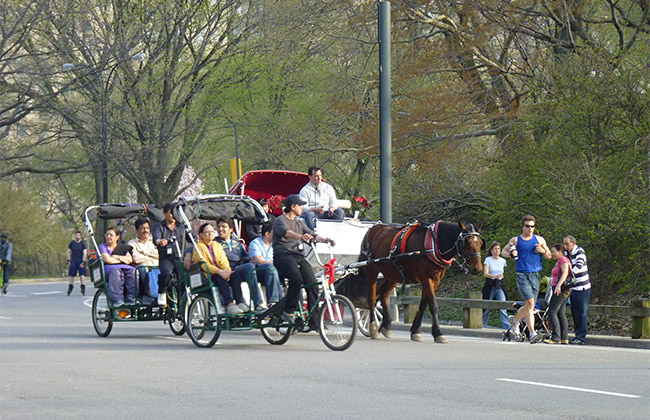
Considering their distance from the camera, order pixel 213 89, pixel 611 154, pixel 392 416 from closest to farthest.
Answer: pixel 392 416, pixel 611 154, pixel 213 89

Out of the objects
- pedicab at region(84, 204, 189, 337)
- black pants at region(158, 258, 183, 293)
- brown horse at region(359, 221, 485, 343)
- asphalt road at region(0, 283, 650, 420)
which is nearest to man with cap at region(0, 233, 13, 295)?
pedicab at region(84, 204, 189, 337)

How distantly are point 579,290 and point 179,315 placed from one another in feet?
20.5

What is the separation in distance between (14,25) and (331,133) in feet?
33.8

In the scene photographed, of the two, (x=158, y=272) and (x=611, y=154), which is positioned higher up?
(x=611, y=154)

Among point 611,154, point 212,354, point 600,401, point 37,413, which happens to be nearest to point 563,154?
point 611,154

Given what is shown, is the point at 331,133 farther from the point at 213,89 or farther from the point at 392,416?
the point at 392,416

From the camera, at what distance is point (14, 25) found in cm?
3366

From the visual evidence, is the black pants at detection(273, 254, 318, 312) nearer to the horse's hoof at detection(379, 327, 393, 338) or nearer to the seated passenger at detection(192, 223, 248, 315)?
the seated passenger at detection(192, 223, 248, 315)

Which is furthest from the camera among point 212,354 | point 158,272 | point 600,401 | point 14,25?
point 14,25

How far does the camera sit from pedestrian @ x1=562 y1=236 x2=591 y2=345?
57.7 ft

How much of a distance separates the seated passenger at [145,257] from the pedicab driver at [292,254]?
3.16 m

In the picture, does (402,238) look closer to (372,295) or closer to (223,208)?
(372,295)

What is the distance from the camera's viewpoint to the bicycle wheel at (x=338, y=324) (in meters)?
14.5

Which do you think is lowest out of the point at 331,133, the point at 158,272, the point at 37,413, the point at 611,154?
the point at 37,413
